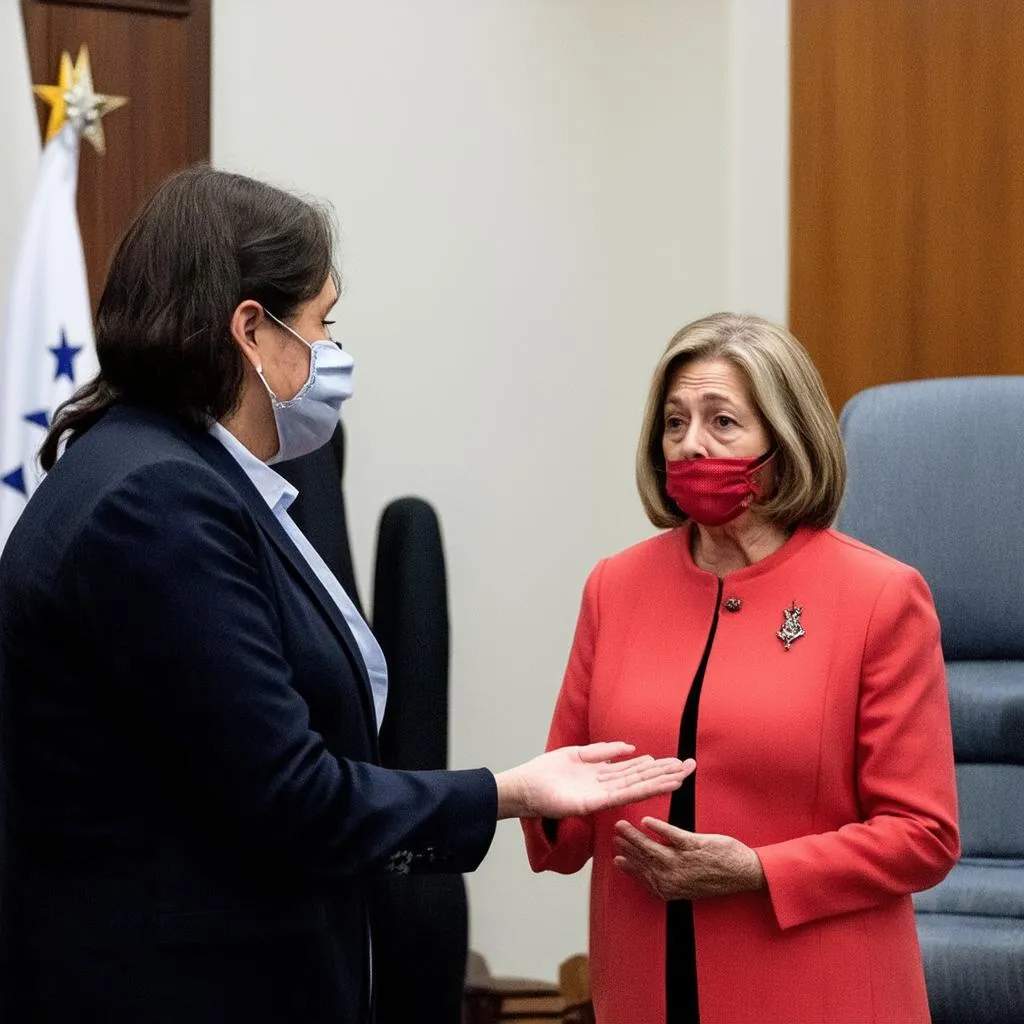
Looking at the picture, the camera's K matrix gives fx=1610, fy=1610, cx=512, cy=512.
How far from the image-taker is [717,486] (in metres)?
2.06

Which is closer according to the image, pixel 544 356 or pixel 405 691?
pixel 405 691

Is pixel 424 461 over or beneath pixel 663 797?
over

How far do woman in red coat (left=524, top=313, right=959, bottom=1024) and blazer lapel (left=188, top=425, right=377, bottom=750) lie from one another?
Answer: 43 centimetres

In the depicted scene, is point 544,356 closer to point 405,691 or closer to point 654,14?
point 654,14

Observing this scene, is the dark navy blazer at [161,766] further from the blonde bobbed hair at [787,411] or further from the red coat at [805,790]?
the blonde bobbed hair at [787,411]

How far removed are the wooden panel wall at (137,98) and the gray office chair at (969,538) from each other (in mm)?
1729

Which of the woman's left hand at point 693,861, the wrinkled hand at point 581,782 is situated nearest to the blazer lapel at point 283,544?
the wrinkled hand at point 581,782

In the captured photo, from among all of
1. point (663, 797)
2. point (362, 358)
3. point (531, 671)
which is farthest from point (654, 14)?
point (663, 797)

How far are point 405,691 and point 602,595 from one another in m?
0.98

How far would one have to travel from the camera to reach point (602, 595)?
221cm

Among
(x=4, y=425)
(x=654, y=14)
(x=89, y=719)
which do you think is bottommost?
(x=89, y=719)

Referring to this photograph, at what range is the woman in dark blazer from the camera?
1.50 m

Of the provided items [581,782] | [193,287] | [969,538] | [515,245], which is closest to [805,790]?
[581,782]

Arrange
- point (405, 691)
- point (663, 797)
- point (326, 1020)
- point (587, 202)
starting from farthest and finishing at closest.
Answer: point (587, 202), point (405, 691), point (663, 797), point (326, 1020)
